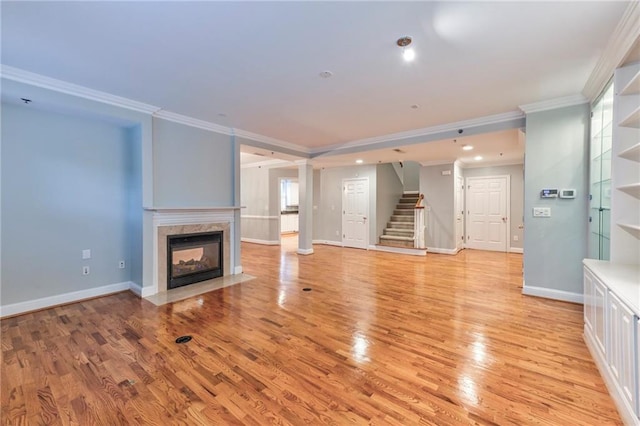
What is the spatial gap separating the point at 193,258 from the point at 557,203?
18.2 feet

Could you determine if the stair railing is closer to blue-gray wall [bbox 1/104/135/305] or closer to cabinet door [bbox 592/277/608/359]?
cabinet door [bbox 592/277/608/359]

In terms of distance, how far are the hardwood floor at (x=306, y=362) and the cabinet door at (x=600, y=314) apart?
0.24 m

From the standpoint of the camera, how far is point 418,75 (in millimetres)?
2986

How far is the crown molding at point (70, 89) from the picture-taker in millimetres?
2876

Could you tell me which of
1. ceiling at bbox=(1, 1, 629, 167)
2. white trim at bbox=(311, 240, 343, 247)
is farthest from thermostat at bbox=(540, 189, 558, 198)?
white trim at bbox=(311, 240, 343, 247)

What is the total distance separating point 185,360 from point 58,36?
2946 millimetres

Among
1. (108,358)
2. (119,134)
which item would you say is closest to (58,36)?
(119,134)

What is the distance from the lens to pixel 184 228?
14.6ft

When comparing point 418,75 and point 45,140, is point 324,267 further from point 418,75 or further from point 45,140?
point 45,140

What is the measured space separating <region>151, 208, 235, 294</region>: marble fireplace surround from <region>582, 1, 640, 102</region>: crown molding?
511cm

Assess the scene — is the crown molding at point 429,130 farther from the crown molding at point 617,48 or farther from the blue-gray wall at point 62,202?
the blue-gray wall at point 62,202

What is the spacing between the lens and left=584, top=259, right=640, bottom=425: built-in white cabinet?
1.54m

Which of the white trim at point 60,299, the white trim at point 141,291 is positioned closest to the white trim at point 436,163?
the white trim at point 141,291

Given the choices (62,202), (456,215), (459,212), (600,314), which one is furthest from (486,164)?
(62,202)
